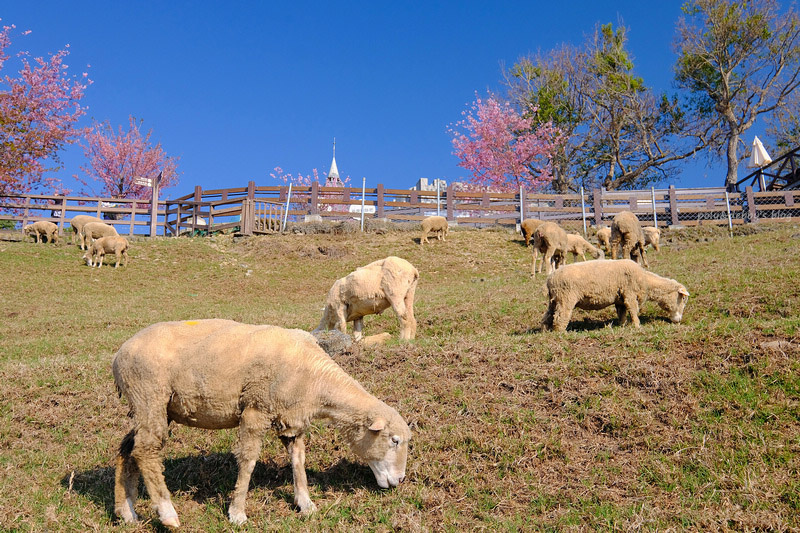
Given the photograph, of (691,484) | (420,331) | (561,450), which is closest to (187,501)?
(561,450)

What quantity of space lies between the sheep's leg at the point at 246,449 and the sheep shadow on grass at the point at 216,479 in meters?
0.47

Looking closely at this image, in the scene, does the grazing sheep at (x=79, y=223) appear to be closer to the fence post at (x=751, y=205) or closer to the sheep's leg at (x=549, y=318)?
the sheep's leg at (x=549, y=318)

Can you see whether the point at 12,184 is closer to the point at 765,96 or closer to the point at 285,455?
the point at 285,455

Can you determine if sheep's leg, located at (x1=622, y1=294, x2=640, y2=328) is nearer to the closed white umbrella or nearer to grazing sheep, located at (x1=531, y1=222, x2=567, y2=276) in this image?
grazing sheep, located at (x1=531, y1=222, x2=567, y2=276)

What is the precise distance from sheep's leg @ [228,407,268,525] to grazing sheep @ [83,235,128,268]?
66.4 feet

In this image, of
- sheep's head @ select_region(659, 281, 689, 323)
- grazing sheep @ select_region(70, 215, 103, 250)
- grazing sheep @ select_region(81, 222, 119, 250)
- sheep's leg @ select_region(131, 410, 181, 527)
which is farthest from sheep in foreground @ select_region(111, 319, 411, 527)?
grazing sheep @ select_region(70, 215, 103, 250)

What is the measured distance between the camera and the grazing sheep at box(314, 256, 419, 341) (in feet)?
35.5

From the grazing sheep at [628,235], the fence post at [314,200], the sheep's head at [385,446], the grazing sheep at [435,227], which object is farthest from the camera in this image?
the fence post at [314,200]

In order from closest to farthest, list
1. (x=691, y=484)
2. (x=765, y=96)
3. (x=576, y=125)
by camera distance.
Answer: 1. (x=691, y=484)
2. (x=765, y=96)
3. (x=576, y=125)

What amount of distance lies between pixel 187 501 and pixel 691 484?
15.7 ft

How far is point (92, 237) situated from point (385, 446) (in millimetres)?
24573

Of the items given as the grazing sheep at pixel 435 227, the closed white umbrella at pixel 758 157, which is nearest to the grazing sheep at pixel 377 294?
the grazing sheep at pixel 435 227

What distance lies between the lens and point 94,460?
623 cm

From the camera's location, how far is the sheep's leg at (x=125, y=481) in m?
4.91
